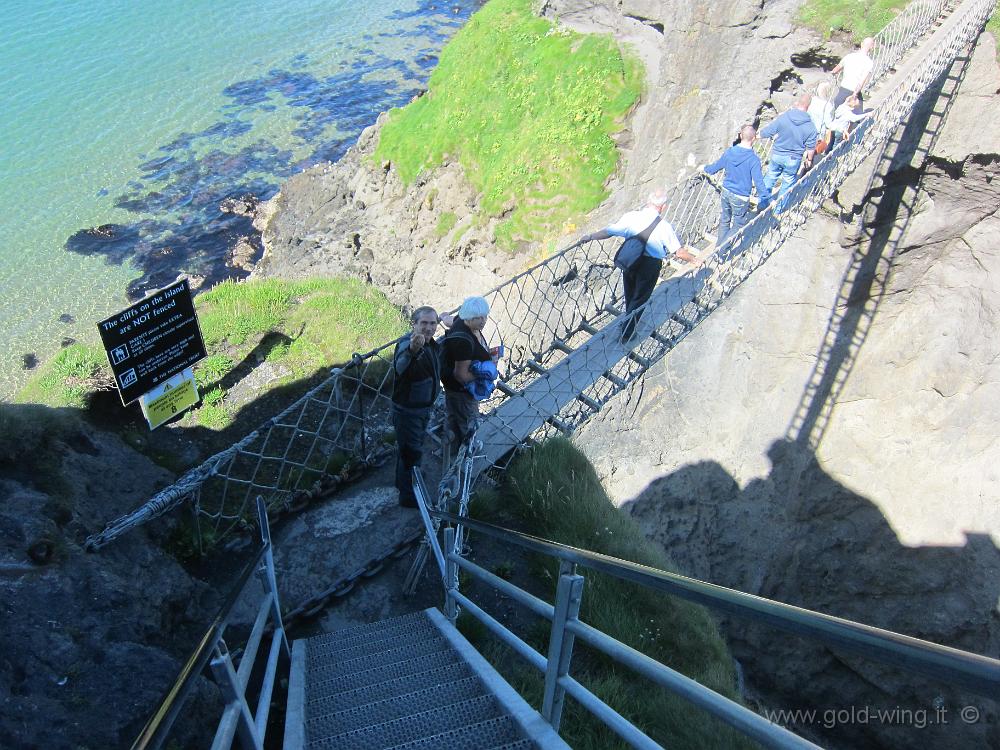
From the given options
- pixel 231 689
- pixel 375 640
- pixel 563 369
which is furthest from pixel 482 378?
pixel 231 689

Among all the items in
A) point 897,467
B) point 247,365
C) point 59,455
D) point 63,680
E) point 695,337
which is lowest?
point 897,467

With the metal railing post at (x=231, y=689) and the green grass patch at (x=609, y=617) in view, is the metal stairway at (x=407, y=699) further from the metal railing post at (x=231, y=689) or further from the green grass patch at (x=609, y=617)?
the green grass patch at (x=609, y=617)

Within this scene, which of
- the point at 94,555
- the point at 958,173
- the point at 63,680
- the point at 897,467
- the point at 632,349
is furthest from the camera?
the point at 897,467

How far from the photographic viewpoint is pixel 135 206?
70.0 feet

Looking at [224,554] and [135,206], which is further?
[135,206]

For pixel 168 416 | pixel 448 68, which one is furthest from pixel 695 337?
pixel 448 68

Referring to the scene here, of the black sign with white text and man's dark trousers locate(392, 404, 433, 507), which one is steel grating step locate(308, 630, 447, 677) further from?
the black sign with white text

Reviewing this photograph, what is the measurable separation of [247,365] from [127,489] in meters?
4.05

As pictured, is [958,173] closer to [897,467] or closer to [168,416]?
[897,467]

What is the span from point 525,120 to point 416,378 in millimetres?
12737

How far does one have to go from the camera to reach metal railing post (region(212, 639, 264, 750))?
2.08 m

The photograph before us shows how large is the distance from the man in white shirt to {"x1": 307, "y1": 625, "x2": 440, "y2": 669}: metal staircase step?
13.9 feet

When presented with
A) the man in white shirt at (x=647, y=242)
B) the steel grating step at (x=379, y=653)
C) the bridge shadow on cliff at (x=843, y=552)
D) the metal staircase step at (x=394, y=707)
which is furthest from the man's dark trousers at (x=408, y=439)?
the bridge shadow on cliff at (x=843, y=552)

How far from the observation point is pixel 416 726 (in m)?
2.89
